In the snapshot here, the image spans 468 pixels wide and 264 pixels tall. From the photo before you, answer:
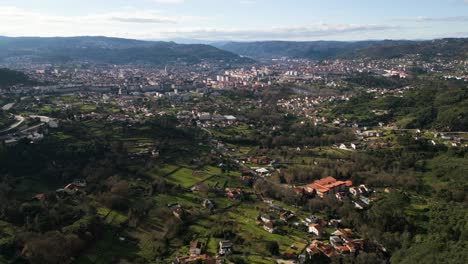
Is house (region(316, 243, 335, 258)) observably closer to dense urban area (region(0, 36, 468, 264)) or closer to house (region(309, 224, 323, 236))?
dense urban area (region(0, 36, 468, 264))

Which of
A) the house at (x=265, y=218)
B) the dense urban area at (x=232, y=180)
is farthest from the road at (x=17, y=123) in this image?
the house at (x=265, y=218)

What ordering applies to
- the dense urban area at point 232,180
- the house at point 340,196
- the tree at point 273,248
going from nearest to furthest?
the tree at point 273,248 → the dense urban area at point 232,180 → the house at point 340,196

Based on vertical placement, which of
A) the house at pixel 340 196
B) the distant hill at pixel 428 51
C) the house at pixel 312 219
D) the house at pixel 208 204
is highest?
the distant hill at pixel 428 51

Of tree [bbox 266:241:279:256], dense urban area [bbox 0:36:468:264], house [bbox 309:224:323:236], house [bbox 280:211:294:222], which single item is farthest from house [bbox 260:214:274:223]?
tree [bbox 266:241:279:256]

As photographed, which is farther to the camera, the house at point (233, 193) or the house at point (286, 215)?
the house at point (233, 193)

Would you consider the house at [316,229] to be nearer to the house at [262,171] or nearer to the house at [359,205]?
the house at [359,205]

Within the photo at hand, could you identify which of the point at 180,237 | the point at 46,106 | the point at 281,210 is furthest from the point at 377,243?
the point at 46,106
